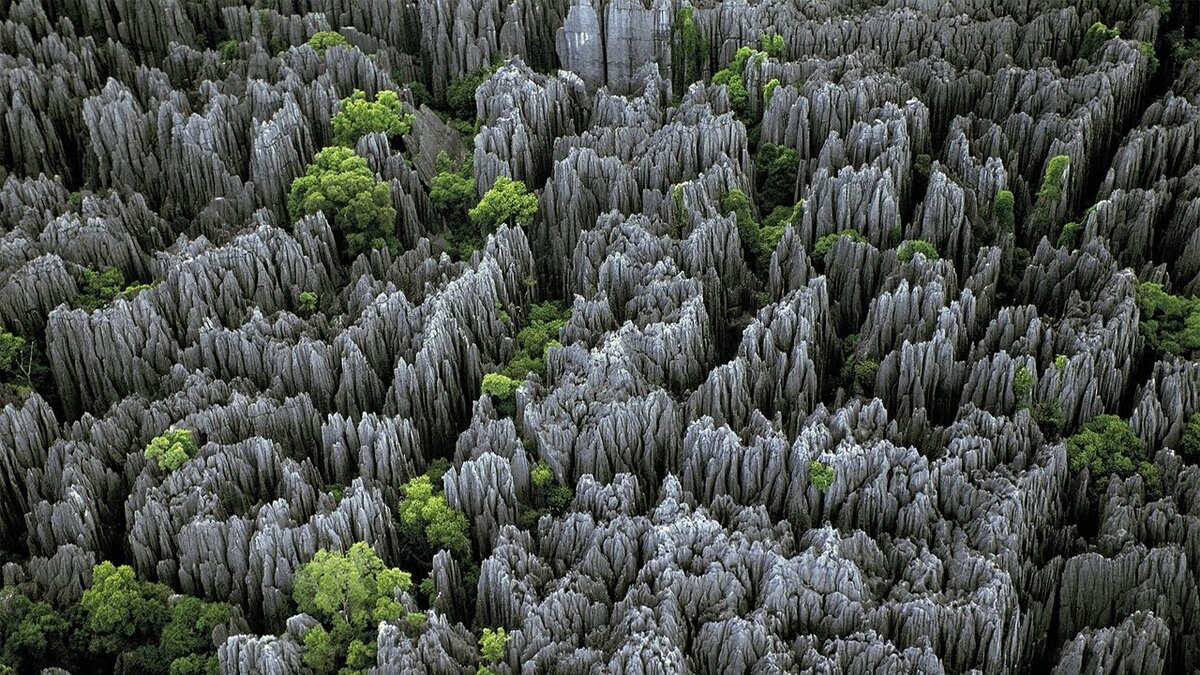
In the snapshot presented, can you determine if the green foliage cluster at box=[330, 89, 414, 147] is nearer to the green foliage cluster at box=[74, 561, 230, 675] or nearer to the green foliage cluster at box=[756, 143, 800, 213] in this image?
the green foliage cluster at box=[756, 143, 800, 213]

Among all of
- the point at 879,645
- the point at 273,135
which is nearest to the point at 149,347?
the point at 273,135

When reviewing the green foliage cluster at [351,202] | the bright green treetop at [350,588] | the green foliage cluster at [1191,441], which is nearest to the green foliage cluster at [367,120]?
the green foliage cluster at [351,202]

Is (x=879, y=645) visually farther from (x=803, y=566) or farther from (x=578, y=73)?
(x=578, y=73)

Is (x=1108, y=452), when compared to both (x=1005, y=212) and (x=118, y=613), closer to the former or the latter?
(x=1005, y=212)

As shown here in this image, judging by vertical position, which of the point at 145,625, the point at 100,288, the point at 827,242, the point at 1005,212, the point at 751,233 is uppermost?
the point at 1005,212

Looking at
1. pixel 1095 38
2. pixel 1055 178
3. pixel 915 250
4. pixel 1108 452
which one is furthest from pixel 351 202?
pixel 1095 38

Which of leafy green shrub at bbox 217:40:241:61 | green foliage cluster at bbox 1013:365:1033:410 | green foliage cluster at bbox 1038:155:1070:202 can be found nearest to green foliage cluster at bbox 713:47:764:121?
green foliage cluster at bbox 1038:155:1070:202
